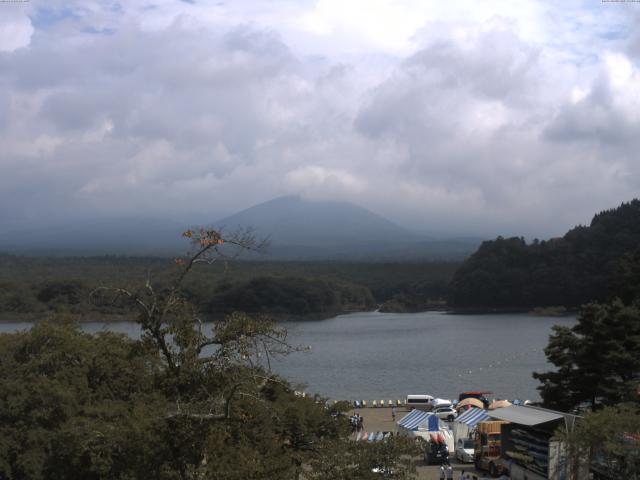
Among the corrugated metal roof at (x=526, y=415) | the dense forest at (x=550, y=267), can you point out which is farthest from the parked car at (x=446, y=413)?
the dense forest at (x=550, y=267)

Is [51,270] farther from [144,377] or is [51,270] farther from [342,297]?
[144,377]

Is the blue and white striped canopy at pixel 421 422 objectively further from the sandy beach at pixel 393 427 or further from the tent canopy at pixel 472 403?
the tent canopy at pixel 472 403

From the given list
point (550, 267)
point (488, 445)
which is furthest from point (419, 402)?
point (550, 267)

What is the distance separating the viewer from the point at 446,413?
68.6ft

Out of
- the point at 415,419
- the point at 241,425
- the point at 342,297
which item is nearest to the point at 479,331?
the point at 342,297

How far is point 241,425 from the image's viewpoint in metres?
6.26

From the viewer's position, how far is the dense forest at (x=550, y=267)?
56875 mm

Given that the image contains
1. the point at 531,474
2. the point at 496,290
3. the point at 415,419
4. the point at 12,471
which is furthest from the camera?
the point at 496,290

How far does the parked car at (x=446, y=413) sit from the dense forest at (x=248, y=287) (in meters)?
20.8

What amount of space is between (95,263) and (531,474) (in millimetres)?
72633

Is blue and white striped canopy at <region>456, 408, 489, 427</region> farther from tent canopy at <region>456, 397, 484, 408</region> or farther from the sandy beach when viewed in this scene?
tent canopy at <region>456, 397, 484, 408</region>

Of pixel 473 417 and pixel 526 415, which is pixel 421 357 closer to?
pixel 473 417

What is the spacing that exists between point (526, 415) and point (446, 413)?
9047 millimetres

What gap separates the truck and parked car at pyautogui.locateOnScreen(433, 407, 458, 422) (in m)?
6.01
